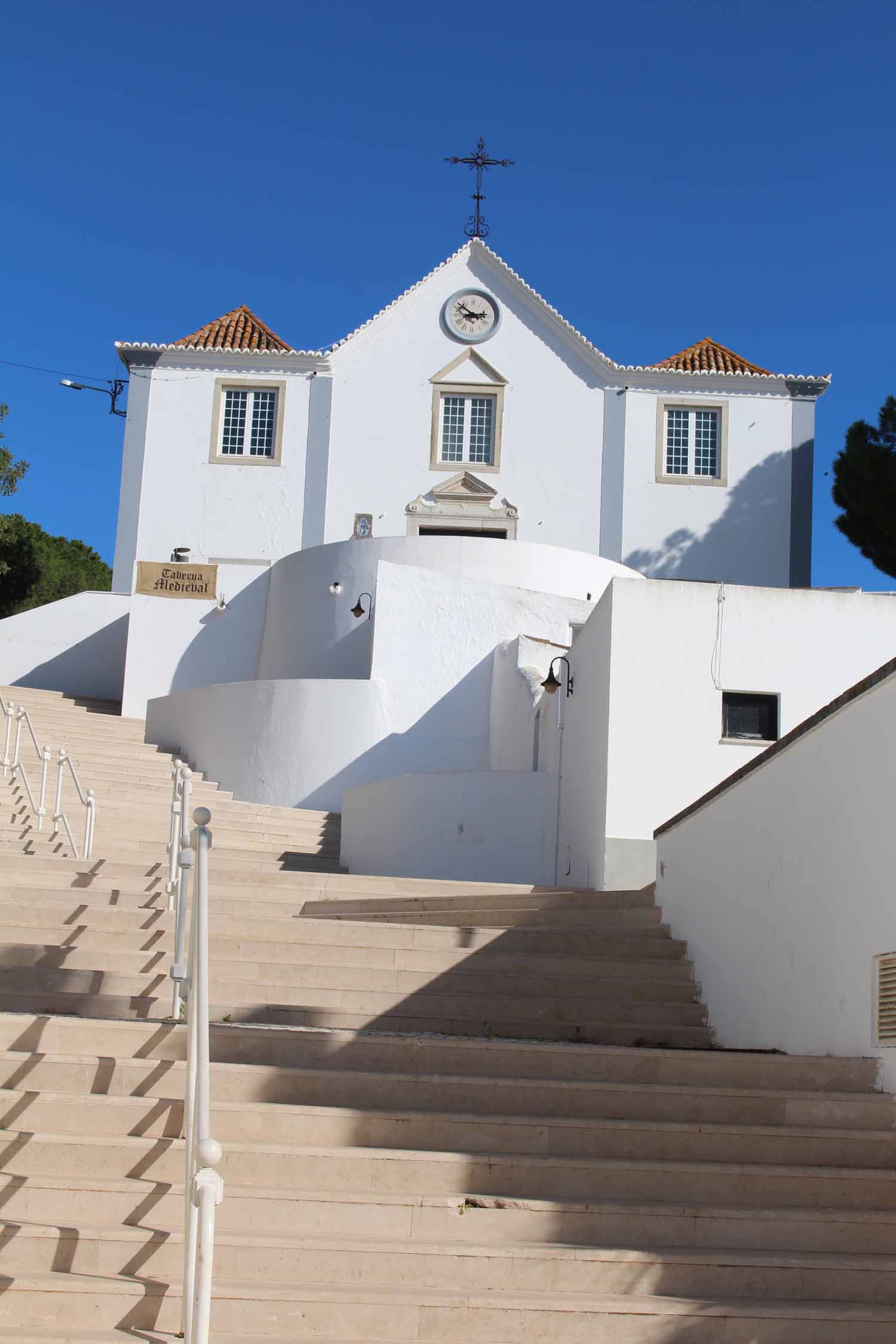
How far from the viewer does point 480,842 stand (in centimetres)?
1374

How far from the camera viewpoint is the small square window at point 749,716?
34.1 feet

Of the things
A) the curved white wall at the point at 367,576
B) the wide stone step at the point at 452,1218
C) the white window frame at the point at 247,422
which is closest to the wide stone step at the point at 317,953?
the wide stone step at the point at 452,1218

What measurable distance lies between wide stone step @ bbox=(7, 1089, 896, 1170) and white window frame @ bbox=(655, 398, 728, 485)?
21.2 m

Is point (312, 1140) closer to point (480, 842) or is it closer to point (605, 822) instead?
point (605, 822)

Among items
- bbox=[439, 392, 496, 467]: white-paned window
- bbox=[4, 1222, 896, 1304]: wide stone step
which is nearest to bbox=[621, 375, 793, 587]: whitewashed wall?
A: bbox=[439, 392, 496, 467]: white-paned window

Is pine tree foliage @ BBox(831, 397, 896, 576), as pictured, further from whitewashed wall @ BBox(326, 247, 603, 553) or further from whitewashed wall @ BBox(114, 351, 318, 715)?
whitewashed wall @ BBox(114, 351, 318, 715)

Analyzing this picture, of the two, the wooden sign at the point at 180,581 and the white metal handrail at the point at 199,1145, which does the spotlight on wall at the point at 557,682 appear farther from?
the wooden sign at the point at 180,581

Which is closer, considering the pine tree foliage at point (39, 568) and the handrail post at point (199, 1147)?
the handrail post at point (199, 1147)

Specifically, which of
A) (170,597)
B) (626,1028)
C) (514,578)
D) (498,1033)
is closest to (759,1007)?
(626,1028)

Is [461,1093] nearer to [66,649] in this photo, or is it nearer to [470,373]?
[66,649]

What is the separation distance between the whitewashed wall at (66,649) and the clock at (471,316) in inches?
335

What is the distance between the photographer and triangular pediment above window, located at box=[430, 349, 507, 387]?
25781 millimetres

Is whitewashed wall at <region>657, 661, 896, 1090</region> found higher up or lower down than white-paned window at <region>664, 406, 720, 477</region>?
lower down

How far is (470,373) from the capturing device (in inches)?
1019
